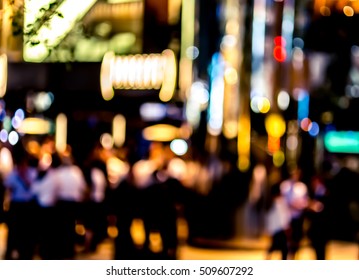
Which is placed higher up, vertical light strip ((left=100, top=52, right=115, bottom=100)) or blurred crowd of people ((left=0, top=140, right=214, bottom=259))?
vertical light strip ((left=100, top=52, right=115, bottom=100))

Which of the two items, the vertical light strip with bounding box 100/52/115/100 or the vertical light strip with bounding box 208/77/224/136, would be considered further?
the vertical light strip with bounding box 208/77/224/136

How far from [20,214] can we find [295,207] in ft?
11.7

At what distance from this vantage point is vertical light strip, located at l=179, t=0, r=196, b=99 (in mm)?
19797

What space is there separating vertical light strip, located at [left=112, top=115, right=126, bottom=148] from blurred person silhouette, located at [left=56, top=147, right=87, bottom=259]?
15.1m

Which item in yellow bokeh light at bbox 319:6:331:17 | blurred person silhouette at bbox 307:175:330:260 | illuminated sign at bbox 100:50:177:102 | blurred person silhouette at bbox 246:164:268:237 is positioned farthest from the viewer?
illuminated sign at bbox 100:50:177:102

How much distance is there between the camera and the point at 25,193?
11164 millimetres

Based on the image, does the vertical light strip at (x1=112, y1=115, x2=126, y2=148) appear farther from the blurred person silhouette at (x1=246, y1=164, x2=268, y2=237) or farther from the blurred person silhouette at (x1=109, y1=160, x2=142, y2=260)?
the blurred person silhouette at (x1=109, y1=160, x2=142, y2=260)

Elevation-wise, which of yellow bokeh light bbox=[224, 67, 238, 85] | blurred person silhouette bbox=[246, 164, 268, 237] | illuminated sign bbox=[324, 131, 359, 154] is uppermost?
yellow bokeh light bbox=[224, 67, 238, 85]

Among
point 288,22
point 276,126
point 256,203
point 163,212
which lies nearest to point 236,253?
point 256,203

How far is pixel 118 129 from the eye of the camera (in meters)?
27.5

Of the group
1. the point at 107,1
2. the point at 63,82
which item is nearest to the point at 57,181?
the point at 63,82

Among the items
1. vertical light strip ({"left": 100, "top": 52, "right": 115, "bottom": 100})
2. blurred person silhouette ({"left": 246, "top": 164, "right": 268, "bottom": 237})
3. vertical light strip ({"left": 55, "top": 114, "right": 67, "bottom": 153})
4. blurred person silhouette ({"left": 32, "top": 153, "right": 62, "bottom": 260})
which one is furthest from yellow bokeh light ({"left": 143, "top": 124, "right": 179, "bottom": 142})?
blurred person silhouette ({"left": 32, "top": 153, "right": 62, "bottom": 260})

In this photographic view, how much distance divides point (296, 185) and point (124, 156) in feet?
22.6
